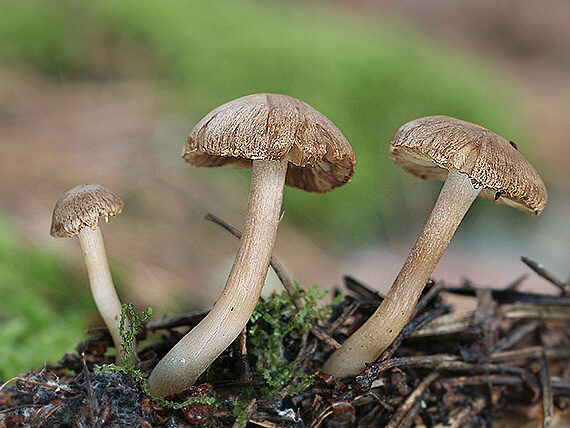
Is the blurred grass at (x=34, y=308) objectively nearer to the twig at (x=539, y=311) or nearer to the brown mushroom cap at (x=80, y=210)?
the brown mushroom cap at (x=80, y=210)

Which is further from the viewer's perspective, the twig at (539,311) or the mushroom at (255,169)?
the twig at (539,311)

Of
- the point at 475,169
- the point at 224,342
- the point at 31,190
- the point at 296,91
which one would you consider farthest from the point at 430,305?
the point at 296,91

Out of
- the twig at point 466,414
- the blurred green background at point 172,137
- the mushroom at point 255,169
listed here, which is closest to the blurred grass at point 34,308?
the blurred green background at point 172,137

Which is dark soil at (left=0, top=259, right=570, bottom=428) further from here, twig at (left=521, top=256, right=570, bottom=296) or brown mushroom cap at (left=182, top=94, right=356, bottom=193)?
brown mushroom cap at (left=182, top=94, right=356, bottom=193)

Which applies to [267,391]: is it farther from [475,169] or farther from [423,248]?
[475,169]

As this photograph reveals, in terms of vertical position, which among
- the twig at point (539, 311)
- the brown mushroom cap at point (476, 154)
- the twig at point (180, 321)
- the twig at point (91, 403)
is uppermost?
the brown mushroom cap at point (476, 154)

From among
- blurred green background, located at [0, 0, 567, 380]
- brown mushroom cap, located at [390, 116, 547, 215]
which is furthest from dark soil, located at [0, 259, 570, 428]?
blurred green background, located at [0, 0, 567, 380]

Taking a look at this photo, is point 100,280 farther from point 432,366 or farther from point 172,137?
point 172,137

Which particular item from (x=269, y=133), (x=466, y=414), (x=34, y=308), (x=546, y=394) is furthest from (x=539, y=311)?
(x=34, y=308)
